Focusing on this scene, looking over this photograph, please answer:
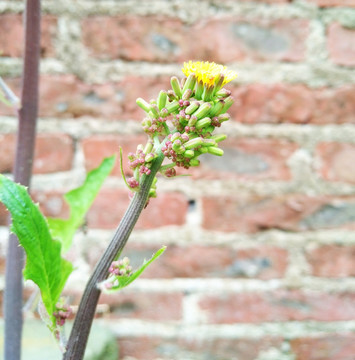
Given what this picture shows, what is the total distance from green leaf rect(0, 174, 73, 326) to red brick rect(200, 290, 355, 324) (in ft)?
1.50

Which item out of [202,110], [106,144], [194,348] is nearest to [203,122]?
[202,110]

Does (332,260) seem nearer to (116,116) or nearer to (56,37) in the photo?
(116,116)

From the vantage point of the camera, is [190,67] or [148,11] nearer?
[190,67]

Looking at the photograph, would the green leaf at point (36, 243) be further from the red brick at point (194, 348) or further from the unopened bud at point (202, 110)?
the red brick at point (194, 348)

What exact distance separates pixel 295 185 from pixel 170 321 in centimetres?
27

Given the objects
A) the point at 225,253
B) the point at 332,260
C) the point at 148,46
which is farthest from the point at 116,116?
the point at 332,260

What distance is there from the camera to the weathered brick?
69cm

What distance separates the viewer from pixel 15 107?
36cm

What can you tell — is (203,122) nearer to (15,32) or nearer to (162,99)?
(162,99)

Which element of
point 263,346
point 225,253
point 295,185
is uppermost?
point 295,185

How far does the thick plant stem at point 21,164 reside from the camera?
1.16 ft

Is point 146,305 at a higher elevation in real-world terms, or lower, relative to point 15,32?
lower

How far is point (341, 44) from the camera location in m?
0.68

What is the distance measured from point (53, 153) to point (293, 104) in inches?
13.7
